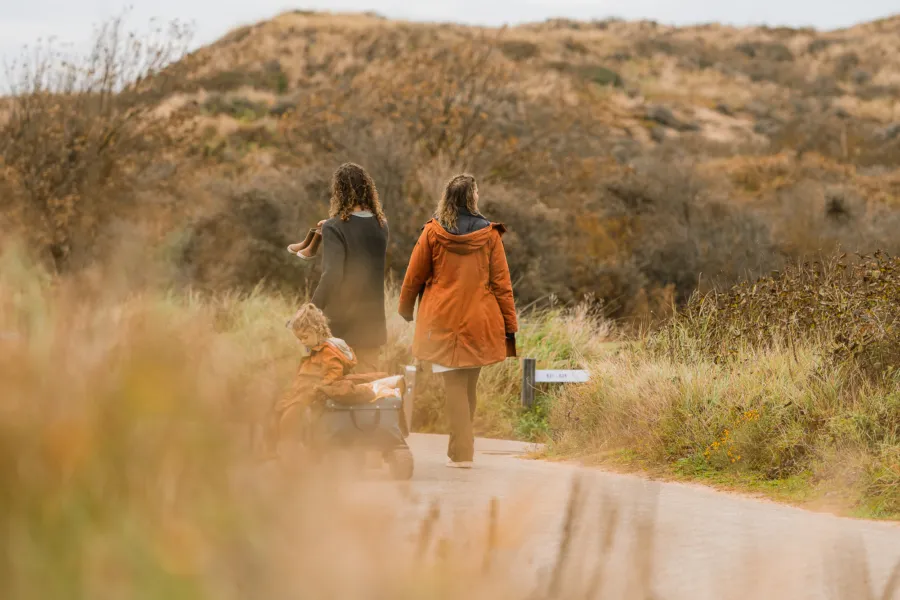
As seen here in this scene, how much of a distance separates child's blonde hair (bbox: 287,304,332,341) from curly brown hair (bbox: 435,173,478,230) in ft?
4.89

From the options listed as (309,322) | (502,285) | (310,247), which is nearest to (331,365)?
(309,322)

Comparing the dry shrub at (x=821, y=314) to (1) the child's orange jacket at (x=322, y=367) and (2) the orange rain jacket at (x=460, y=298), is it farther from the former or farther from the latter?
(1) the child's orange jacket at (x=322, y=367)

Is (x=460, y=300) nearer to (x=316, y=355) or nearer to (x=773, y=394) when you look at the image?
(x=316, y=355)

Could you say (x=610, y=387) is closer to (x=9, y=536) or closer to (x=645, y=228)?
(x=9, y=536)

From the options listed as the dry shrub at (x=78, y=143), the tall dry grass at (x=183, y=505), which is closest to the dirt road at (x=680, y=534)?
the tall dry grass at (x=183, y=505)

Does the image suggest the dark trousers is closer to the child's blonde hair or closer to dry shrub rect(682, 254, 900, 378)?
the child's blonde hair

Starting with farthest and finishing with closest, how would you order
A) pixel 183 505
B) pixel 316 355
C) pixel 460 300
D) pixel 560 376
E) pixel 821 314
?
pixel 560 376
pixel 821 314
pixel 460 300
pixel 316 355
pixel 183 505

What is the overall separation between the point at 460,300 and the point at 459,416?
85cm

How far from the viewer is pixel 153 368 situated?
195 cm

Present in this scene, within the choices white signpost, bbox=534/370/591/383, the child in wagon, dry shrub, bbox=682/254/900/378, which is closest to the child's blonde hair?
the child in wagon

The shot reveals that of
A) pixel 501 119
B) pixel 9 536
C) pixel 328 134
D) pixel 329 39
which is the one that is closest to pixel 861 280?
pixel 9 536

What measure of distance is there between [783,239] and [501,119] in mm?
8933

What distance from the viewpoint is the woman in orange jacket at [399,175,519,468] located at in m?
9.25

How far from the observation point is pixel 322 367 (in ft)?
26.9
